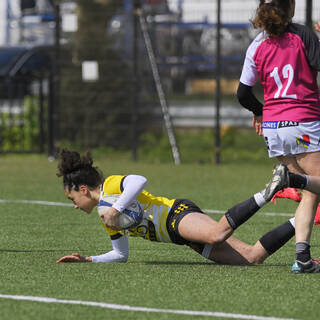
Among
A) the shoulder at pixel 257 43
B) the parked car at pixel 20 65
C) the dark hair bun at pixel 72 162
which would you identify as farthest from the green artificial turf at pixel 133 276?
the parked car at pixel 20 65

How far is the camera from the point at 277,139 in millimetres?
5984

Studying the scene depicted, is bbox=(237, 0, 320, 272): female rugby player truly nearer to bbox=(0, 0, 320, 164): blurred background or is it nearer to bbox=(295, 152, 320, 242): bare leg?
bbox=(295, 152, 320, 242): bare leg

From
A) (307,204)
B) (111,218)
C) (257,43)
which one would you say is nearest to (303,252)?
(307,204)

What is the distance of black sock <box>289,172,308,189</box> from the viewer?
5668 mm

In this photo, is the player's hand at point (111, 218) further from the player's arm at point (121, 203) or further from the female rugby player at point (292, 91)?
the female rugby player at point (292, 91)

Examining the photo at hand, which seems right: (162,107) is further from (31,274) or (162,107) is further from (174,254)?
(31,274)

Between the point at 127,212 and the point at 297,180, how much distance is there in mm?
1212

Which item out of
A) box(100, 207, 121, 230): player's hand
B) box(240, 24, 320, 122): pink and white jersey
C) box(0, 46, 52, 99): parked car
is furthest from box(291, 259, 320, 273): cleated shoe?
box(0, 46, 52, 99): parked car

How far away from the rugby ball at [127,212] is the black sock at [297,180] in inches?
44.8

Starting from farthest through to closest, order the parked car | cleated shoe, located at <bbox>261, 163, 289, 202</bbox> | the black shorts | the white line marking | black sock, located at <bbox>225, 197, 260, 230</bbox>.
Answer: the parked car, the black shorts, black sock, located at <bbox>225, 197, 260, 230</bbox>, cleated shoe, located at <bbox>261, 163, 289, 202</bbox>, the white line marking

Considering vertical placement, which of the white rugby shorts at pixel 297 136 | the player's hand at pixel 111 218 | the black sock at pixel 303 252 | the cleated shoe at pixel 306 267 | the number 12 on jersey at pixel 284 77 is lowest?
the cleated shoe at pixel 306 267

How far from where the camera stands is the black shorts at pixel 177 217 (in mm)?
6234

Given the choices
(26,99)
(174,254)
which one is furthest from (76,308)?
(26,99)

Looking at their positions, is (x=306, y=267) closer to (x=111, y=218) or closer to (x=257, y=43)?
(x=111, y=218)
